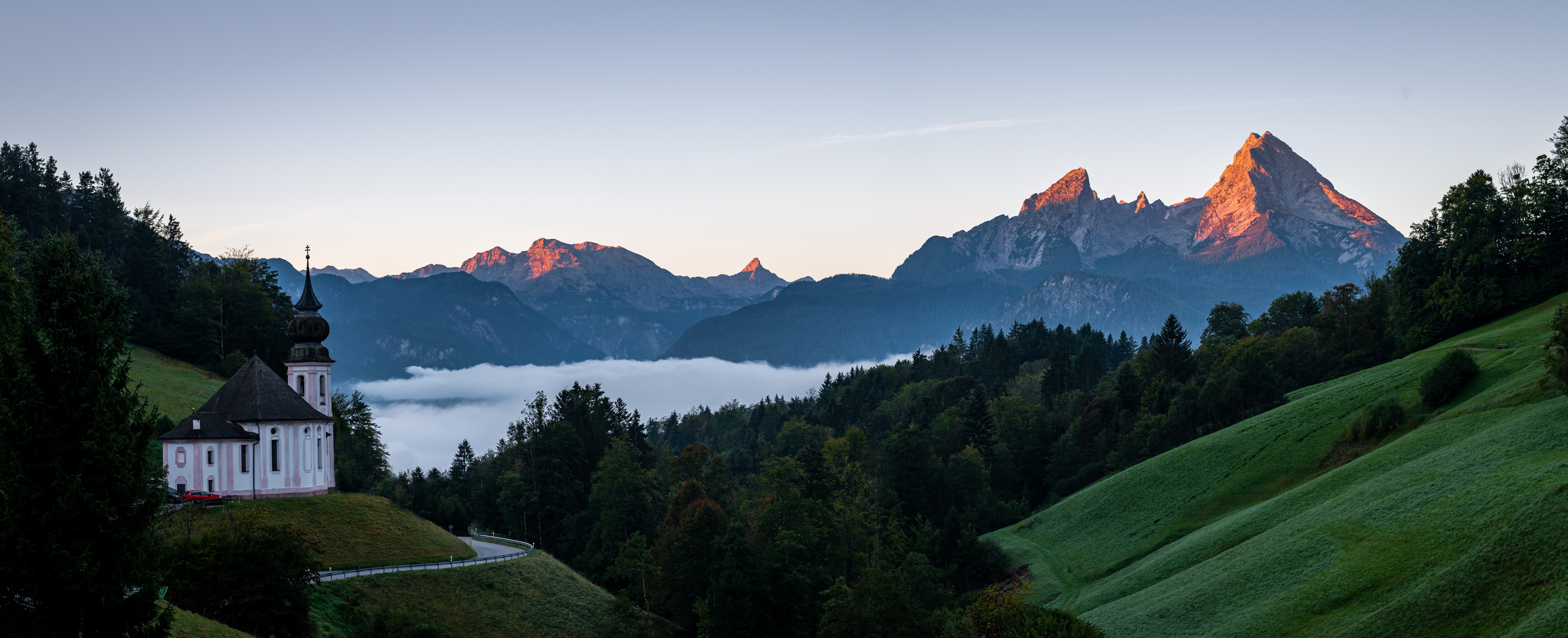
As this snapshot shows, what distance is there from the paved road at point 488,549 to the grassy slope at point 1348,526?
1453 inches

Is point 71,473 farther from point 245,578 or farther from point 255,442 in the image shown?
point 255,442

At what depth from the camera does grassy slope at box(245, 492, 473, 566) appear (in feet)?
191

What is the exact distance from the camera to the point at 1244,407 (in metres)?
92.7

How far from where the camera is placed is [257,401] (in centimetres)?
6397

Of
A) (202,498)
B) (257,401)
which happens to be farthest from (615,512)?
(202,498)

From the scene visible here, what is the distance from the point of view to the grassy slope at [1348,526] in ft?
107

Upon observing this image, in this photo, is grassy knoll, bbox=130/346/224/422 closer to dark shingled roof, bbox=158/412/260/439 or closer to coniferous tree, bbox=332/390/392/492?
dark shingled roof, bbox=158/412/260/439

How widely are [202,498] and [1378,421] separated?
69.0 m

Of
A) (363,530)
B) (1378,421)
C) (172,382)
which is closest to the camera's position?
(1378,421)

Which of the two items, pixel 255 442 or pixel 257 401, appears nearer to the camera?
pixel 255 442

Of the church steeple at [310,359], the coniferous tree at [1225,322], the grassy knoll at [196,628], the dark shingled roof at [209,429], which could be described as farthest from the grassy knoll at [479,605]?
the coniferous tree at [1225,322]

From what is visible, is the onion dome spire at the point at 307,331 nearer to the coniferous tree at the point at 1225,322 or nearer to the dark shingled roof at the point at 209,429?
the dark shingled roof at the point at 209,429

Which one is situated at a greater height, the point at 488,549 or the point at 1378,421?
the point at 1378,421

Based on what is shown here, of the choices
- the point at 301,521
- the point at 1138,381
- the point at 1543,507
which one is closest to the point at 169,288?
the point at 301,521
